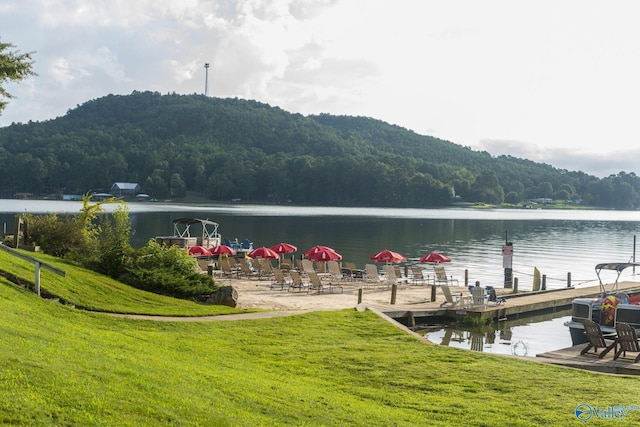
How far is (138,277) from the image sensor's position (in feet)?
57.3

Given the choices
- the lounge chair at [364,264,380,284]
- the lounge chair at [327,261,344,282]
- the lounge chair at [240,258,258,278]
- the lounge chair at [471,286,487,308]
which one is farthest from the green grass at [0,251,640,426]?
the lounge chair at [240,258,258,278]

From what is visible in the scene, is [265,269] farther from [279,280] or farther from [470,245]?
[470,245]

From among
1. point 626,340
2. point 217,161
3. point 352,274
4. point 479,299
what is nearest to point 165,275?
point 479,299

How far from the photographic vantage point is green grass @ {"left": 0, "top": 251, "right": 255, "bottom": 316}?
1355 cm

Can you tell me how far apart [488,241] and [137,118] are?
430 ft

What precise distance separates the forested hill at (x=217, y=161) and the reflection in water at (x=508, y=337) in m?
126

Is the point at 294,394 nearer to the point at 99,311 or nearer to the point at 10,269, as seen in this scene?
the point at 99,311

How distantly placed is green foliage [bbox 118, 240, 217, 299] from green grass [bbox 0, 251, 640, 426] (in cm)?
401

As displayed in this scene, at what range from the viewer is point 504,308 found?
21.9 meters

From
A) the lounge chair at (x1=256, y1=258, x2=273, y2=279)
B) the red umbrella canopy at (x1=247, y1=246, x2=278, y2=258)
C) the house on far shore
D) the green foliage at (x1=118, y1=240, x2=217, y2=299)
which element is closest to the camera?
the green foliage at (x1=118, y1=240, x2=217, y2=299)

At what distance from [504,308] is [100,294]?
13.4 m

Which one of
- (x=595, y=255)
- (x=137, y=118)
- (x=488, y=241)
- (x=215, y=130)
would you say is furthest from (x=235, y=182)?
(x=595, y=255)

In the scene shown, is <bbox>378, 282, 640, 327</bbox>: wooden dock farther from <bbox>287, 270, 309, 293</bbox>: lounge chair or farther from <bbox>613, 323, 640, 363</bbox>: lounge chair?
<bbox>613, 323, 640, 363</bbox>: lounge chair

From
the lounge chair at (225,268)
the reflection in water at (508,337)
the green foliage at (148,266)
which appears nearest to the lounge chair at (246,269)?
the lounge chair at (225,268)
